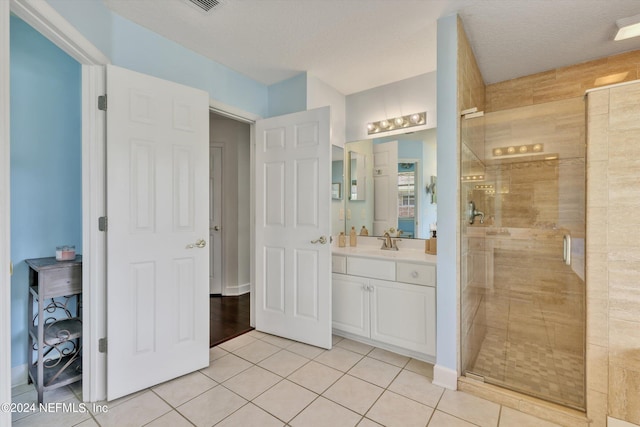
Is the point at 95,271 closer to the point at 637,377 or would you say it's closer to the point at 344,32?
the point at 344,32

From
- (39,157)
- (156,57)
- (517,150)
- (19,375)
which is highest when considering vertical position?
(156,57)

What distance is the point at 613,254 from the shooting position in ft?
4.89

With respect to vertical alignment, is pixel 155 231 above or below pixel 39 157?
below

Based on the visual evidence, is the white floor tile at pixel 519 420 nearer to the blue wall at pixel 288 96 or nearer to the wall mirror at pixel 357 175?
the wall mirror at pixel 357 175

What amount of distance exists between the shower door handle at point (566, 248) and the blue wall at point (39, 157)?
3.48 m

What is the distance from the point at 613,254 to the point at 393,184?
169 centimetres

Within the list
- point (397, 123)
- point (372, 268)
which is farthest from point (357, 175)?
point (372, 268)

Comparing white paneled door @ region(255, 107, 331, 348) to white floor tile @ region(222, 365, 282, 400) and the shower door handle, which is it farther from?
the shower door handle

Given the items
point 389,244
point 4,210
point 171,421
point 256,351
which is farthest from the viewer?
point 389,244

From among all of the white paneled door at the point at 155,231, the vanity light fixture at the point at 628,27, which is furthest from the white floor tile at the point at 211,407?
the vanity light fixture at the point at 628,27

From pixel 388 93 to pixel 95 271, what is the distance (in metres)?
2.92

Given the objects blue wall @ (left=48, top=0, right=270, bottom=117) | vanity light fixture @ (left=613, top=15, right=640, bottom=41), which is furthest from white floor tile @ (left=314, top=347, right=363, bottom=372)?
vanity light fixture @ (left=613, top=15, right=640, bottom=41)

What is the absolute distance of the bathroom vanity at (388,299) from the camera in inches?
84.7

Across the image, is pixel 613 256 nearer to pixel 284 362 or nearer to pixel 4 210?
pixel 284 362
